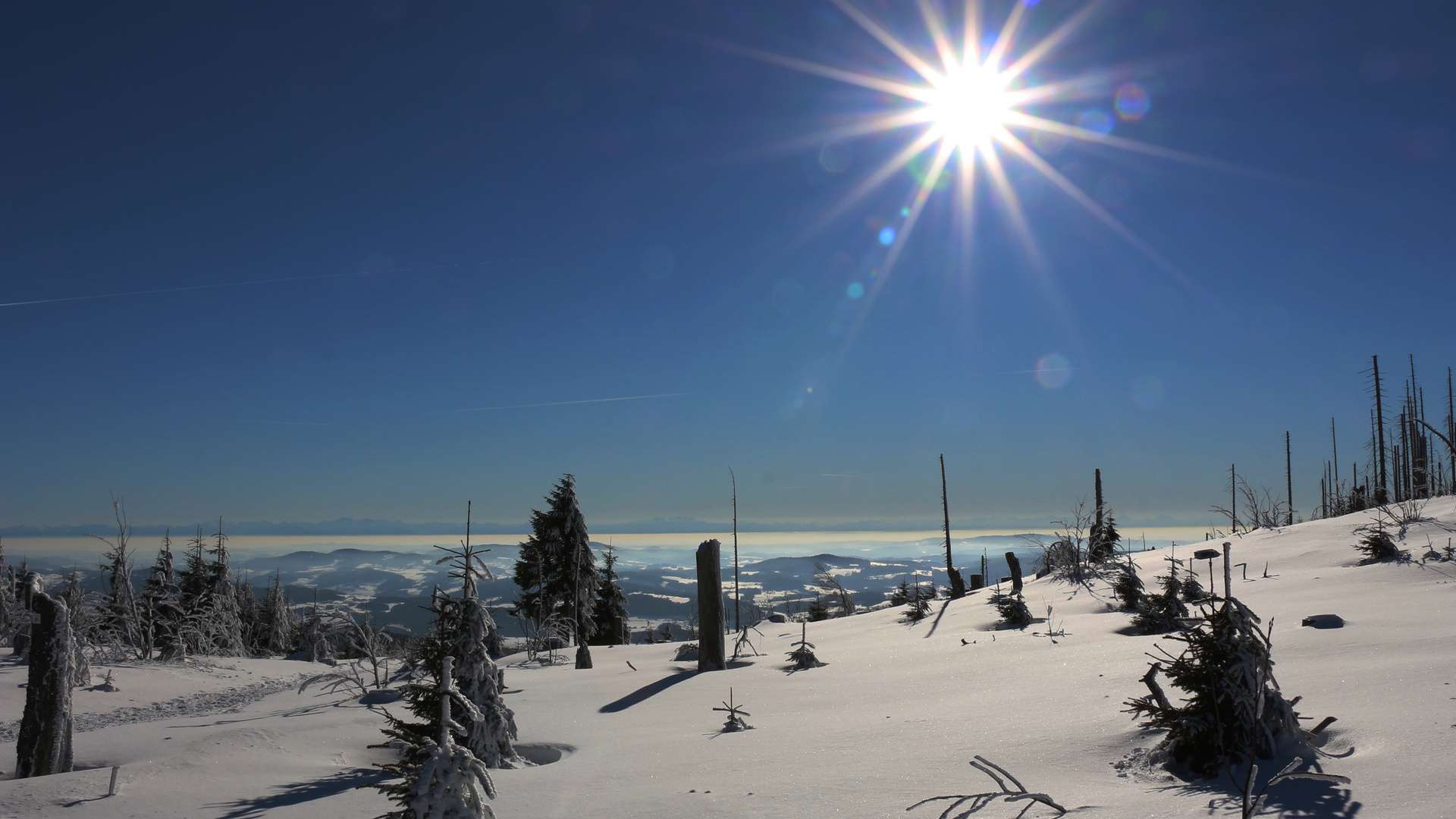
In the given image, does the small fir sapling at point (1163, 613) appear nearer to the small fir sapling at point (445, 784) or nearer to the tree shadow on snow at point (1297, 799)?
the tree shadow on snow at point (1297, 799)

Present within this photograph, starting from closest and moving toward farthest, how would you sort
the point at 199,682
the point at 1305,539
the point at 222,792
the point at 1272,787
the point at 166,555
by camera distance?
the point at 1272,787 → the point at 222,792 → the point at 1305,539 → the point at 199,682 → the point at 166,555

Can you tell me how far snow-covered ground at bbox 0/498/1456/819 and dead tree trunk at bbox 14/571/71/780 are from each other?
47cm

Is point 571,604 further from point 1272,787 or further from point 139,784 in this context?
point 1272,787

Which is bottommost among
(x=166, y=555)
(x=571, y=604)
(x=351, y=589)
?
(x=351, y=589)

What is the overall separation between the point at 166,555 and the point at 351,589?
11507cm

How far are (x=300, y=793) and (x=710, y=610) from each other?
6.38 meters

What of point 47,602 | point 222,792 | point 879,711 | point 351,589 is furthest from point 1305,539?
point 351,589

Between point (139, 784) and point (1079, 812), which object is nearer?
point (1079, 812)

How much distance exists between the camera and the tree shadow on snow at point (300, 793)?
4.36 m

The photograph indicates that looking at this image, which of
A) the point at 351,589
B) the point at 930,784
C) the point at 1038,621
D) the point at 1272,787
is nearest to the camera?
the point at 1272,787

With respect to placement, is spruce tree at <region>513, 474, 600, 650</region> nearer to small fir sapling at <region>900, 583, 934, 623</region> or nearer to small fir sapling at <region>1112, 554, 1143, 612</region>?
small fir sapling at <region>900, 583, 934, 623</region>

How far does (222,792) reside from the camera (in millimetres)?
4781

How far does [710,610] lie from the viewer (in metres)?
10.5

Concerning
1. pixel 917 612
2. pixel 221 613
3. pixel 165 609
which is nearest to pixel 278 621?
pixel 165 609
